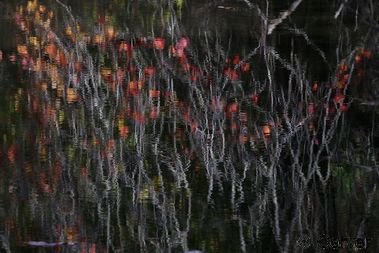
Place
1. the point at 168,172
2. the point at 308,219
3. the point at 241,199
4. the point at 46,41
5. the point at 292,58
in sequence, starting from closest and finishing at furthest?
the point at 308,219, the point at 241,199, the point at 168,172, the point at 292,58, the point at 46,41

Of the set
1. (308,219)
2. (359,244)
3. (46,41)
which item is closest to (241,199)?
(308,219)

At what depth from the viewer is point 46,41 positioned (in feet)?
42.2

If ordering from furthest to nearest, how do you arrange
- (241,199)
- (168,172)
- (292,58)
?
(292,58), (168,172), (241,199)

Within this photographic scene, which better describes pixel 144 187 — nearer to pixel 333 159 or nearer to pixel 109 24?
pixel 333 159

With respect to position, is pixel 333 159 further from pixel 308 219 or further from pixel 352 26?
pixel 352 26

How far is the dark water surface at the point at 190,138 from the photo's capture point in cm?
588

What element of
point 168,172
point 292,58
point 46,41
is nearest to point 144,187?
point 168,172

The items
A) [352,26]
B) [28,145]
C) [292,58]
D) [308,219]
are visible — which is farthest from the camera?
[352,26]

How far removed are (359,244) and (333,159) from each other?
187 cm

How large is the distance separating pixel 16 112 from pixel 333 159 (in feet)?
9.99

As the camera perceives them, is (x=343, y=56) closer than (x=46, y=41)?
Yes

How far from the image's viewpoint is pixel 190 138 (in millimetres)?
8039

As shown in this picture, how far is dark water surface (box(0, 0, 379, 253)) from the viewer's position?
5.88 meters

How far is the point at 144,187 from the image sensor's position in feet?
22.1
